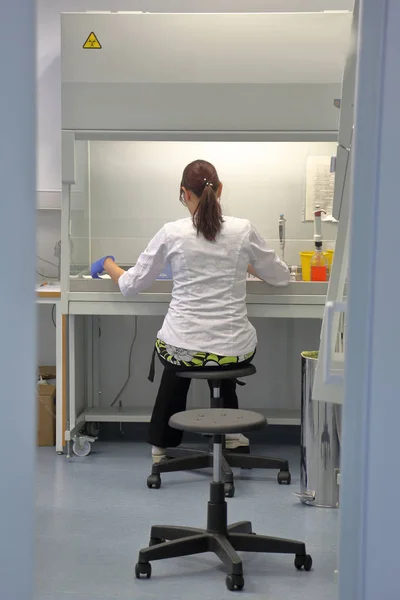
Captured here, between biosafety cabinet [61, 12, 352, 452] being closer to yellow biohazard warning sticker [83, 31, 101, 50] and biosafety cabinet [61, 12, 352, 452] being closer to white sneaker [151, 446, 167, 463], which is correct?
yellow biohazard warning sticker [83, 31, 101, 50]

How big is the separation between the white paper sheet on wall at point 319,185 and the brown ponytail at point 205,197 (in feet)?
3.50

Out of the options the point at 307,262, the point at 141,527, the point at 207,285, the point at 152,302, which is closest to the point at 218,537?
the point at 141,527

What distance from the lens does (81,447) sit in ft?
13.8

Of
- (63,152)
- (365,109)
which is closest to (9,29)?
(365,109)

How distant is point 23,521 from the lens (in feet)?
5.15

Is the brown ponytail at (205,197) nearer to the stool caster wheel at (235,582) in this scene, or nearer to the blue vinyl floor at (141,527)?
the blue vinyl floor at (141,527)

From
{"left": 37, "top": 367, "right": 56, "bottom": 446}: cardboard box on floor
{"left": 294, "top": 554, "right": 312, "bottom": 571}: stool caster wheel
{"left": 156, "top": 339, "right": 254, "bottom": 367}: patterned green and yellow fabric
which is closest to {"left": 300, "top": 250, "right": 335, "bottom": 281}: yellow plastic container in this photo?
{"left": 156, "top": 339, "right": 254, "bottom": 367}: patterned green and yellow fabric

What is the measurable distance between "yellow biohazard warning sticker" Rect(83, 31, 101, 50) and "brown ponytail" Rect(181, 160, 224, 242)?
0.90 m

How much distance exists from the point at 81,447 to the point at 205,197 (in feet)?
4.70

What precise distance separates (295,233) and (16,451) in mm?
3317

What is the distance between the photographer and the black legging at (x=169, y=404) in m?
3.97

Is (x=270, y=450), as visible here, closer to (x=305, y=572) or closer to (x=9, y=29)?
(x=305, y=572)

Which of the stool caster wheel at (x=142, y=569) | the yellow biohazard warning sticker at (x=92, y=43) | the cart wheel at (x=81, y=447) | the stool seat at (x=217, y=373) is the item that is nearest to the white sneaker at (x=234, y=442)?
the cart wheel at (x=81, y=447)

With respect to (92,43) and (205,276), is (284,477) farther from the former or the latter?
(92,43)
